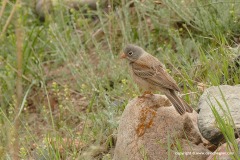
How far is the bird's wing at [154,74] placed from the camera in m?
5.71

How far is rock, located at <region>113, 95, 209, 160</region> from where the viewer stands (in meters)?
5.35

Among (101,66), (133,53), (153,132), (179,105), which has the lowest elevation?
(101,66)

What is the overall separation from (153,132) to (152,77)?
0.68 m

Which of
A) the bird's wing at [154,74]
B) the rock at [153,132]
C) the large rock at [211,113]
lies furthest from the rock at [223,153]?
the bird's wing at [154,74]

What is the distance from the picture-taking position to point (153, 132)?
5465 millimetres

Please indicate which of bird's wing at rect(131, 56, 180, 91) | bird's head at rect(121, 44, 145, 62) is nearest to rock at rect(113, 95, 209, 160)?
bird's wing at rect(131, 56, 180, 91)

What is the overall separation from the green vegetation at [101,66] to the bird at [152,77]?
417 mm

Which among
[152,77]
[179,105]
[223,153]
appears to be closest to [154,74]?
[152,77]

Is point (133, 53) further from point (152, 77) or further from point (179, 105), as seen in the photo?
point (179, 105)

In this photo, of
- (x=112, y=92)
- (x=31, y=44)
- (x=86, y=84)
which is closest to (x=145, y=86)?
(x=112, y=92)

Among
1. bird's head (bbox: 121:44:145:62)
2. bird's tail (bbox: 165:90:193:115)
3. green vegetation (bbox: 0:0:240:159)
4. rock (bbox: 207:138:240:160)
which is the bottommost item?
green vegetation (bbox: 0:0:240:159)

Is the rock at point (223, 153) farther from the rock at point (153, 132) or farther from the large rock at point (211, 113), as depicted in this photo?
the rock at point (153, 132)

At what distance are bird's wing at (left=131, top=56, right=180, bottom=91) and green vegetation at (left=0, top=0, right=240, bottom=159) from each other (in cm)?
41

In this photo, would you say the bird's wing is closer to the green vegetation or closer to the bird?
the bird
